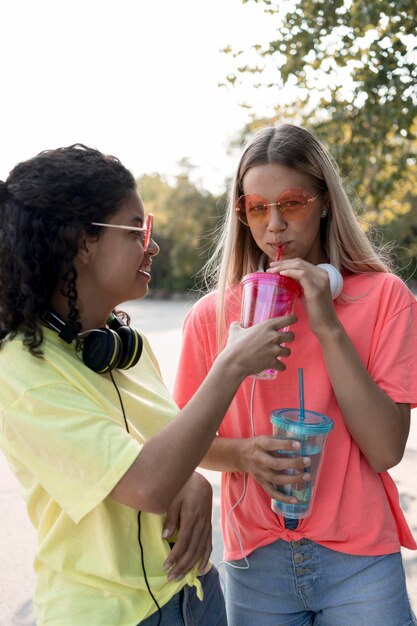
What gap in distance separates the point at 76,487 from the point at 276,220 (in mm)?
1032

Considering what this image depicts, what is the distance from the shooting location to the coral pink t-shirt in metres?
1.89

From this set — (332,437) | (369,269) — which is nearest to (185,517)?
(332,437)

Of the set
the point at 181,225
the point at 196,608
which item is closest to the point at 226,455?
the point at 196,608

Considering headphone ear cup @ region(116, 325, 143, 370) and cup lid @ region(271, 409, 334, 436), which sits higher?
headphone ear cup @ region(116, 325, 143, 370)

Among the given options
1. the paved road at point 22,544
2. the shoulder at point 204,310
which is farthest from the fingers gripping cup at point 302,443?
the paved road at point 22,544

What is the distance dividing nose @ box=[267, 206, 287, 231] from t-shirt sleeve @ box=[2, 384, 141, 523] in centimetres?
87

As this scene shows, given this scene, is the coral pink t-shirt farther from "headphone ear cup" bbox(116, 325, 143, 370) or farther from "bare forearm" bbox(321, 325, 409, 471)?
"headphone ear cup" bbox(116, 325, 143, 370)

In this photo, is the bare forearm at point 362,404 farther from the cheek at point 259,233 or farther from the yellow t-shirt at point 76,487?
the yellow t-shirt at point 76,487

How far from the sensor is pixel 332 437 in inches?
76.5

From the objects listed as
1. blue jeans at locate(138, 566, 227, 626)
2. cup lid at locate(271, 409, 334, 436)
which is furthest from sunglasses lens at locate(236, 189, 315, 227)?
blue jeans at locate(138, 566, 227, 626)

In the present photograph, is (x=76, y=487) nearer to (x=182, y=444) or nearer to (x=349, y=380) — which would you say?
(x=182, y=444)

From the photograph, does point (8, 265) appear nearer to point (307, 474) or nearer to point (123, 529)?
point (123, 529)

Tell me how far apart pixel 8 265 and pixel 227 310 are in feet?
2.58

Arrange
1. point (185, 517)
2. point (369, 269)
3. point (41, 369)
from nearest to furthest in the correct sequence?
point (41, 369) → point (185, 517) → point (369, 269)
